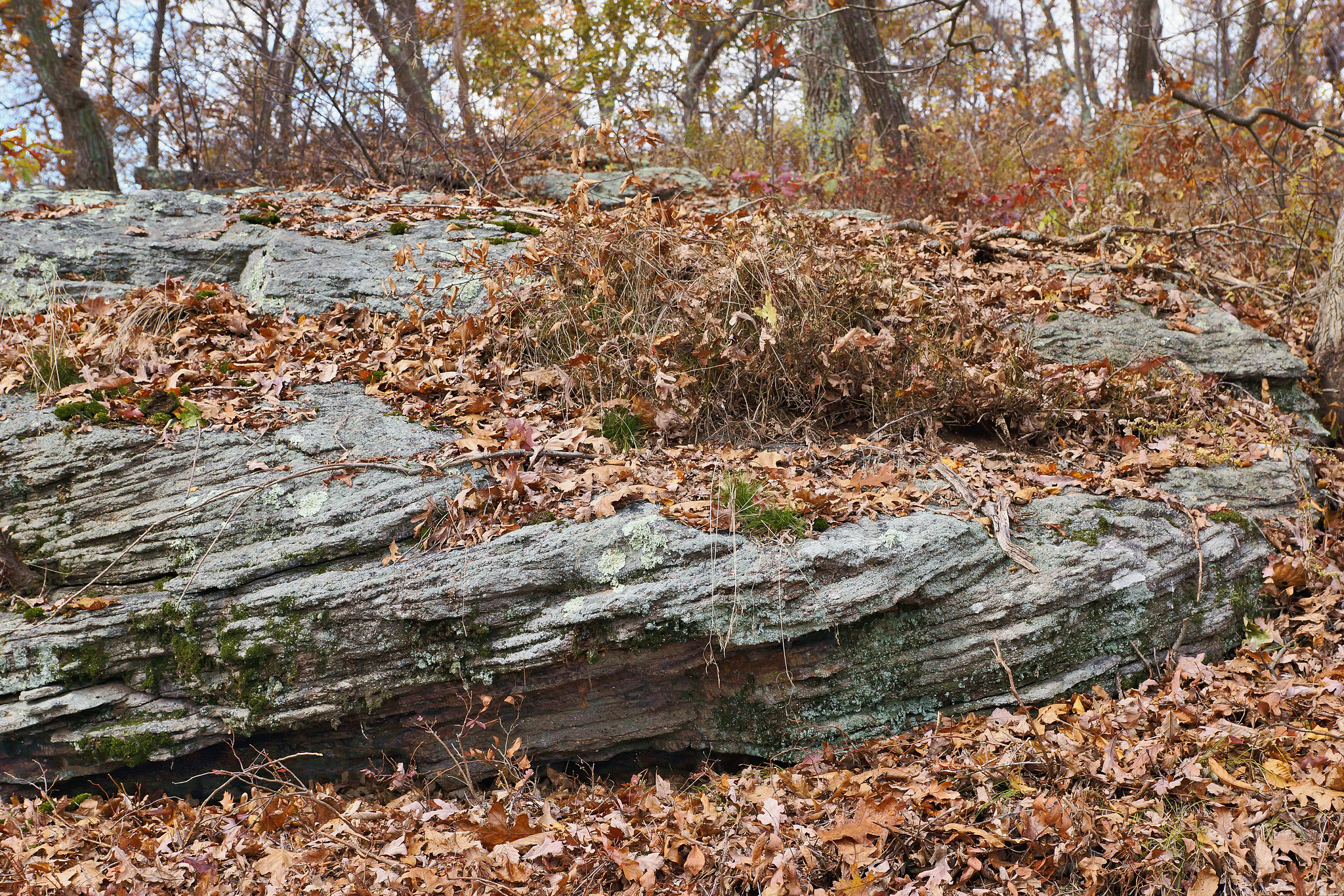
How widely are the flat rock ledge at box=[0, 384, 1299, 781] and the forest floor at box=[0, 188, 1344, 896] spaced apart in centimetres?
17

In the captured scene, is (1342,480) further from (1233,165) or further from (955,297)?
(1233,165)

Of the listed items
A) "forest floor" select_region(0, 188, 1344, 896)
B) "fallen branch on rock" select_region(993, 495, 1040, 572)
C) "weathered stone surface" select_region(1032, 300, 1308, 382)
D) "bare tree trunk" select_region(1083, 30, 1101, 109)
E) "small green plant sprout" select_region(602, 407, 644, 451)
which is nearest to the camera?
"forest floor" select_region(0, 188, 1344, 896)

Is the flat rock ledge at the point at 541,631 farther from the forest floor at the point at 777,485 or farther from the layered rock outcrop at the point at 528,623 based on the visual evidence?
the forest floor at the point at 777,485

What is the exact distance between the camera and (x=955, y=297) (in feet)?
18.8

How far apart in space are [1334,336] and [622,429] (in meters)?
5.22

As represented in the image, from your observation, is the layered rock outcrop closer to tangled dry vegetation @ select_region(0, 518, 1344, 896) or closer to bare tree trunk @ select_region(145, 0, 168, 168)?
tangled dry vegetation @ select_region(0, 518, 1344, 896)

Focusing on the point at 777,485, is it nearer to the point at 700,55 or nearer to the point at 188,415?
the point at 188,415

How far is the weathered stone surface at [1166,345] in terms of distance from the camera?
5.95 meters

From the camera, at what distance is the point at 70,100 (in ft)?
34.9

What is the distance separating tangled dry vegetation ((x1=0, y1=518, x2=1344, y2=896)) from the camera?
318cm

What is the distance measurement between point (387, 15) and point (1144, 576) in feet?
33.9

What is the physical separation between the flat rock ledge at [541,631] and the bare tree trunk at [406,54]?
19.7 ft

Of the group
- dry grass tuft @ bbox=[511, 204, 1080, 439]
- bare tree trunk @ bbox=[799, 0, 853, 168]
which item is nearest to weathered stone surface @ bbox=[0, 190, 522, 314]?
dry grass tuft @ bbox=[511, 204, 1080, 439]

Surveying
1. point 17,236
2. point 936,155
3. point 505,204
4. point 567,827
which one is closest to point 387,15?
point 505,204
